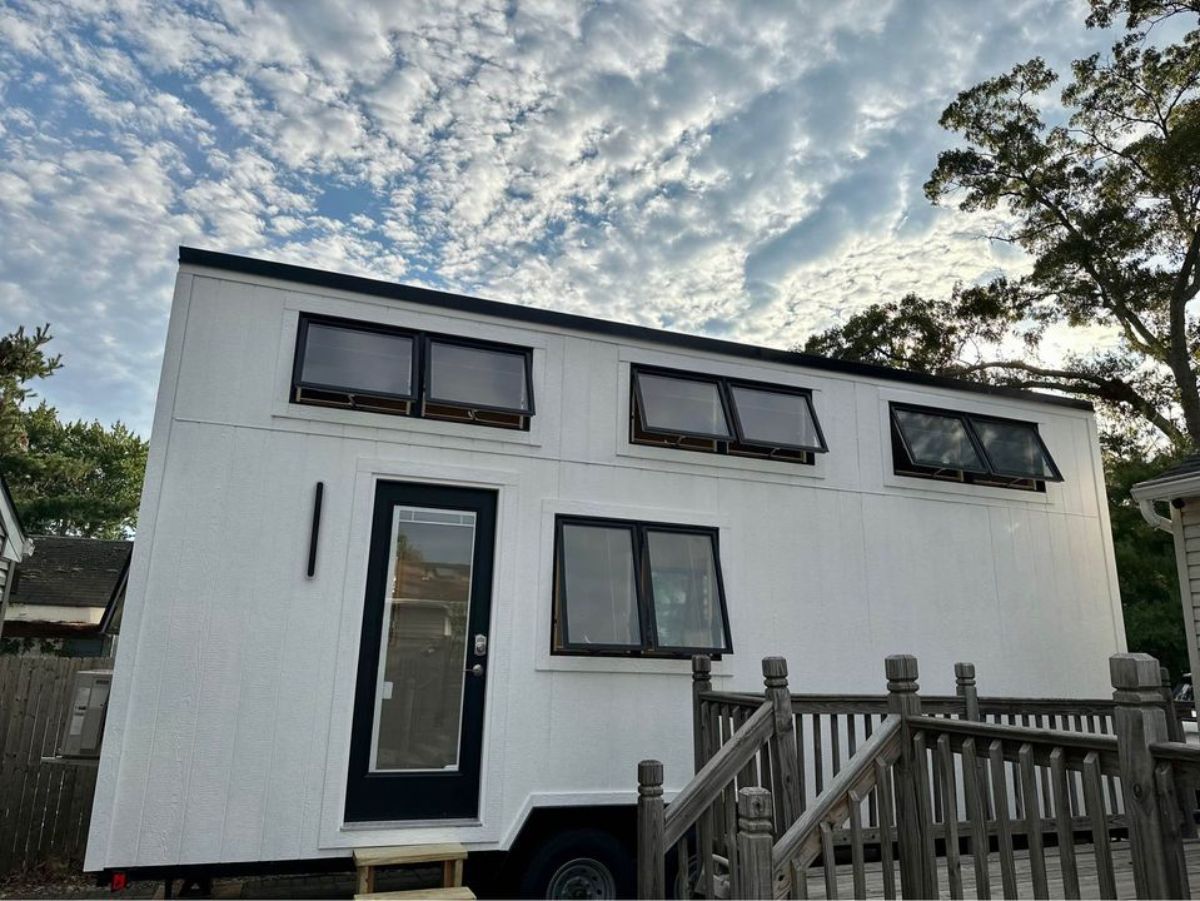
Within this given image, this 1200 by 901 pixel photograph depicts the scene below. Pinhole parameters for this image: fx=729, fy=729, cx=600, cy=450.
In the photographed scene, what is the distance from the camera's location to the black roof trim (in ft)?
14.2

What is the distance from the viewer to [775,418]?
212 inches

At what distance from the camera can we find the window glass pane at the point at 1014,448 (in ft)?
19.5

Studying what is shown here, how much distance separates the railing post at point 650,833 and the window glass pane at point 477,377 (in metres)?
2.34

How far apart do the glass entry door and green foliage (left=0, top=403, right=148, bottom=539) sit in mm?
21234

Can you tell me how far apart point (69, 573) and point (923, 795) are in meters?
15.3

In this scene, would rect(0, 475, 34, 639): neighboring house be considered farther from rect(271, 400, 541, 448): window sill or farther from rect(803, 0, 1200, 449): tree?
rect(803, 0, 1200, 449): tree

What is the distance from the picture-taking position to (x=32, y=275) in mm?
10227

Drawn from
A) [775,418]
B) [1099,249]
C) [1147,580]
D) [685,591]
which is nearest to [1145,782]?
[685,591]

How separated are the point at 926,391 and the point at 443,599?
4184 mm

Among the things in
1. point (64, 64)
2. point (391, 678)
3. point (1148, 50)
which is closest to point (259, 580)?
point (391, 678)

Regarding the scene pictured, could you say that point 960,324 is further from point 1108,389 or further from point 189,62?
point 189,62

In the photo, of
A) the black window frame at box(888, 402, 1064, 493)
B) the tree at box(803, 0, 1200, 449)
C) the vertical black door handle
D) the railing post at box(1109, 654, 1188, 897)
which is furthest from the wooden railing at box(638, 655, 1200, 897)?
the tree at box(803, 0, 1200, 449)

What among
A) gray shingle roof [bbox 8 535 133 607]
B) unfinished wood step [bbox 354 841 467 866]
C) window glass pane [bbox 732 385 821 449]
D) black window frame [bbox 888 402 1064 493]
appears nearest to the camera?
unfinished wood step [bbox 354 841 467 866]

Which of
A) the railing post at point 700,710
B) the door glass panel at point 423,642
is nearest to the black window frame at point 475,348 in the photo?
the door glass panel at point 423,642
